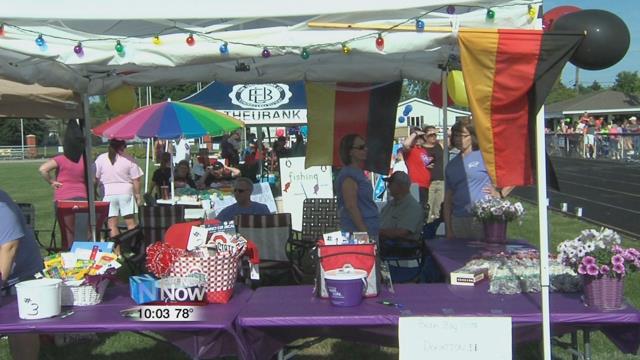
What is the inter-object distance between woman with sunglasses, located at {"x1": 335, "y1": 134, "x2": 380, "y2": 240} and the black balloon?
1.97 m

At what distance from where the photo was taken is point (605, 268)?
308 centimetres

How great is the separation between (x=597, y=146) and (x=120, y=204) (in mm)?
22783

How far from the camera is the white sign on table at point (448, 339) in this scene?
3.00m

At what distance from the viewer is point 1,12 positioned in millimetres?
3342

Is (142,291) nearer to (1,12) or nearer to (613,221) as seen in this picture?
(1,12)

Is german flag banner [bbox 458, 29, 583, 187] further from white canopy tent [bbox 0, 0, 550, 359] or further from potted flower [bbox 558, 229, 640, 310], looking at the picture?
potted flower [bbox 558, 229, 640, 310]

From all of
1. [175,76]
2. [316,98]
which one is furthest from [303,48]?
[316,98]

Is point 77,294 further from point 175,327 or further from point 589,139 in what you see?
point 589,139

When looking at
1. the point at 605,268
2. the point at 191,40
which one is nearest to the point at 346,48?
the point at 191,40

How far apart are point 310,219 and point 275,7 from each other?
542cm

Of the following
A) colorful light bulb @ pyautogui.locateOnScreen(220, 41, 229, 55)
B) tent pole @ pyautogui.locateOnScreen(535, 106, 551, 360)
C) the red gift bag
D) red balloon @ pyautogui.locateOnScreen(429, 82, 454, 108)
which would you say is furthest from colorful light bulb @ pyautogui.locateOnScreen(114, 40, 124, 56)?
red balloon @ pyautogui.locateOnScreen(429, 82, 454, 108)

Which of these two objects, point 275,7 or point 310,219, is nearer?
point 275,7

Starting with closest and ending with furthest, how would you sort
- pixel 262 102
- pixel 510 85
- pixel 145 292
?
pixel 510 85 < pixel 145 292 < pixel 262 102

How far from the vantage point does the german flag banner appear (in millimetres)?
3000
